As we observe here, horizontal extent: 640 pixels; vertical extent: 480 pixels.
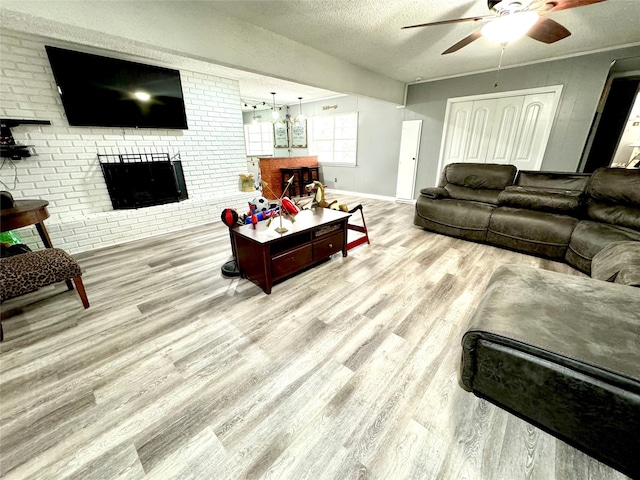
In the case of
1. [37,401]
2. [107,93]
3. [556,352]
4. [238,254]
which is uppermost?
[107,93]

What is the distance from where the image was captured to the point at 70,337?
1.74m

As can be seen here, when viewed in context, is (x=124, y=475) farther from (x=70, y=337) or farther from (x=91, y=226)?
(x=91, y=226)

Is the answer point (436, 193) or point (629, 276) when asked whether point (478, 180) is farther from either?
point (629, 276)

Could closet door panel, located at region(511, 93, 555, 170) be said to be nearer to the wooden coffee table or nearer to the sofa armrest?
the sofa armrest

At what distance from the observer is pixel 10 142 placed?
8.55 feet

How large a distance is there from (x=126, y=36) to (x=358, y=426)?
9.86 ft

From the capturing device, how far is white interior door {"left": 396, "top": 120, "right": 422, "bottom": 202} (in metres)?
5.04

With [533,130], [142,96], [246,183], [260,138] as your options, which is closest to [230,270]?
[246,183]

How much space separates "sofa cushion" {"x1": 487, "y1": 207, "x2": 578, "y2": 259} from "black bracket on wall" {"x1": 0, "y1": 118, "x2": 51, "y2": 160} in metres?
5.46

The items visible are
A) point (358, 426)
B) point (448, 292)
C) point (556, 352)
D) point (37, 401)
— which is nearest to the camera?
point (556, 352)

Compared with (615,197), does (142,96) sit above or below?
above

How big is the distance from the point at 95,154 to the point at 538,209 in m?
5.64

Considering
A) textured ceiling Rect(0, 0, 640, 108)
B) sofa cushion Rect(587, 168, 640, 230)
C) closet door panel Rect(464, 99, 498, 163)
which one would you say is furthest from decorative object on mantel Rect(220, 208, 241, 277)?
closet door panel Rect(464, 99, 498, 163)

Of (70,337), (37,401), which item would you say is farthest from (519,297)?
(70,337)
